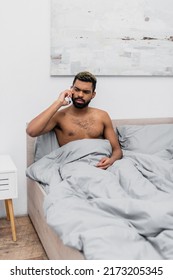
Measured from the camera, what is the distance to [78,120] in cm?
217

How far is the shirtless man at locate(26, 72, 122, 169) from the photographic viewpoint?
2051mm

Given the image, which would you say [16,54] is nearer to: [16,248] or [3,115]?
[3,115]

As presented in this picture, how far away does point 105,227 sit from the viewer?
125 cm

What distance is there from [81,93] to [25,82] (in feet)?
1.25

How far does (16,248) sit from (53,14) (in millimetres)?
1439

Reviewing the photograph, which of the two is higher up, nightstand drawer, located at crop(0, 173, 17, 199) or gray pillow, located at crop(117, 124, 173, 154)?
gray pillow, located at crop(117, 124, 173, 154)

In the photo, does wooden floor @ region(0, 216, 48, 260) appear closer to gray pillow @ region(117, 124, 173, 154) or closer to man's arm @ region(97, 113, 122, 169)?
man's arm @ region(97, 113, 122, 169)

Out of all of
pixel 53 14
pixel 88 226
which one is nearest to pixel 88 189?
pixel 88 226

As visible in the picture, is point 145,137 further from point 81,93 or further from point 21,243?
point 21,243

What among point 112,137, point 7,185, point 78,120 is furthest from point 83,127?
point 7,185

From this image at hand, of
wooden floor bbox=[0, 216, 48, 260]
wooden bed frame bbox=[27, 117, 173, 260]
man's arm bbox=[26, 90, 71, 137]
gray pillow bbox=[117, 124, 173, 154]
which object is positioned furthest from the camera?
gray pillow bbox=[117, 124, 173, 154]

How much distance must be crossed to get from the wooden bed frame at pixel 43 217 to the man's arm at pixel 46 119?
184 millimetres

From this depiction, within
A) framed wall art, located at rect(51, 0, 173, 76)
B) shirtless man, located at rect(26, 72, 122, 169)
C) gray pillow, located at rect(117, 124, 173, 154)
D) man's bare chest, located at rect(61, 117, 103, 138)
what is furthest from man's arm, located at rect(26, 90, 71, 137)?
gray pillow, located at rect(117, 124, 173, 154)

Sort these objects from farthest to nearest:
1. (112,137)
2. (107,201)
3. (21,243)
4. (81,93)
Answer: (112,137) < (81,93) < (21,243) < (107,201)
